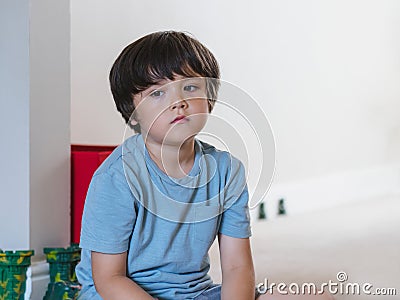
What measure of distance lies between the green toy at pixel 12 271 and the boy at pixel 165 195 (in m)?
0.21

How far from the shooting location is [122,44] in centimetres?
210

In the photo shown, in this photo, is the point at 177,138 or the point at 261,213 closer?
the point at 177,138

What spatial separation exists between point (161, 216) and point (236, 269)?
148mm

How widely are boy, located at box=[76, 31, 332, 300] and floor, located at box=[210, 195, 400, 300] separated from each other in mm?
434

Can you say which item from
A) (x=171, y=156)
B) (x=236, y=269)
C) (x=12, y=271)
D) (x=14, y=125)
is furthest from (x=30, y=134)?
(x=236, y=269)

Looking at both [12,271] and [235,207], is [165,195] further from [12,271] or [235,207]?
[12,271]

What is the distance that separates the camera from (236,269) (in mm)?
1183

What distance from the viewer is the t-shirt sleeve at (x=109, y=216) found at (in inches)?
43.8

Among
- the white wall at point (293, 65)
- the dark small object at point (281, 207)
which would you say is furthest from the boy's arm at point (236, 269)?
the dark small object at point (281, 207)

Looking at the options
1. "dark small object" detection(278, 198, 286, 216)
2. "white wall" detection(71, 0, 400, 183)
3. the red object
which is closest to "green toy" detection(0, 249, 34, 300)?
the red object

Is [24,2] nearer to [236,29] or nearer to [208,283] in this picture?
[208,283]

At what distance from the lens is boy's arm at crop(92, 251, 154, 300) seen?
109cm

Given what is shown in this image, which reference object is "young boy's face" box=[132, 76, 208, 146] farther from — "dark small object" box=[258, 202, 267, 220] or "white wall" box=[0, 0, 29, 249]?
"dark small object" box=[258, 202, 267, 220]

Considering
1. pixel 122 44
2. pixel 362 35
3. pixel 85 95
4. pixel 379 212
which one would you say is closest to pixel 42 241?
pixel 85 95
